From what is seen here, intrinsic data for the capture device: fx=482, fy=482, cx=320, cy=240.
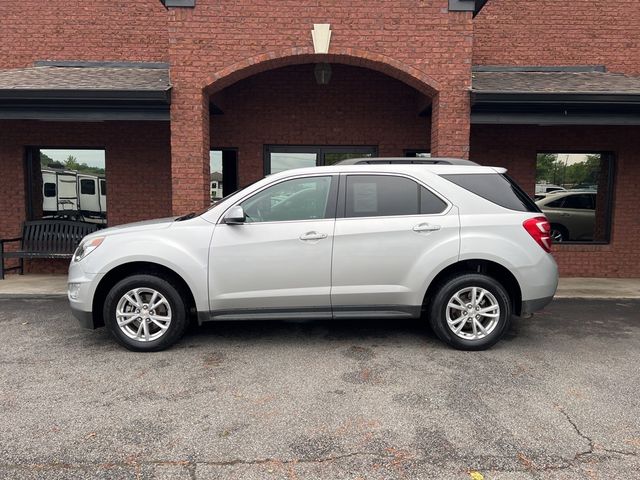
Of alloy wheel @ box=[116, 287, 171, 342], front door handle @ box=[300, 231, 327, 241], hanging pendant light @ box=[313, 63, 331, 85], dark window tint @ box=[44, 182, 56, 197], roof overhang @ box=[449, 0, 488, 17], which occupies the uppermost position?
roof overhang @ box=[449, 0, 488, 17]

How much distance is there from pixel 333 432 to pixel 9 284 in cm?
733

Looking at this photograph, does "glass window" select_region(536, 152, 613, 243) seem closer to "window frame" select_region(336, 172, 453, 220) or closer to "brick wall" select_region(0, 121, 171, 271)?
"window frame" select_region(336, 172, 453, 220)

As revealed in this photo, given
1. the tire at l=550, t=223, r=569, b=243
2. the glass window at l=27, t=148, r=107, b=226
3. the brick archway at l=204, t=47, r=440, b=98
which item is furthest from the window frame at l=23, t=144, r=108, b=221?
the tire at l=550, t=223, r=569, b=243

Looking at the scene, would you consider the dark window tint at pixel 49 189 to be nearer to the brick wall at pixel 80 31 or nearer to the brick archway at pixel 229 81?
the brick wall at pixel 80 31

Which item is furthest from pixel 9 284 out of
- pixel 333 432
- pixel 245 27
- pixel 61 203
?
pixel 333 432

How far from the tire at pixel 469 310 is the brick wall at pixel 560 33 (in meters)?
5.92

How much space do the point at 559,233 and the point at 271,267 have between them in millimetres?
7101

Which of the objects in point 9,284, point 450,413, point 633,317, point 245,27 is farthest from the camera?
point 9,284

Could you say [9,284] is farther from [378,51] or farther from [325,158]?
[378,51]

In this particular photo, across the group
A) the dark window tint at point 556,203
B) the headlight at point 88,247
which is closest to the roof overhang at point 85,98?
the headlight at point 88,247

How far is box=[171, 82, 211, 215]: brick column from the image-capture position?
23.9ft

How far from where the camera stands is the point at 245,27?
23.6 ft

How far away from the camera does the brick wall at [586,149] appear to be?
9250mm

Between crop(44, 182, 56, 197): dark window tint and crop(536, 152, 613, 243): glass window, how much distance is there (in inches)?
381
